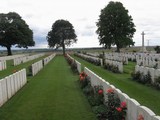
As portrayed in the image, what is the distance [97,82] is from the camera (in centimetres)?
1211

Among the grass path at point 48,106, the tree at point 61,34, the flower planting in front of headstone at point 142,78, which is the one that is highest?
the tree at point 61,34

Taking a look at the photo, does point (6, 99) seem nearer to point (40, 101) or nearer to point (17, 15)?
point (40, 101)

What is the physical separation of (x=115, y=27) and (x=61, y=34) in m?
30.8

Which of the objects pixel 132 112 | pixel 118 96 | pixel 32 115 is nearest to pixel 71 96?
pixel 32 115

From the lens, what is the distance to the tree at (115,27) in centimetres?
6512

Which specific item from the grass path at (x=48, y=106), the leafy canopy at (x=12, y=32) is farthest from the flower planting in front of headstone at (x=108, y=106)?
the leafy canopy at (x=12, y=32)

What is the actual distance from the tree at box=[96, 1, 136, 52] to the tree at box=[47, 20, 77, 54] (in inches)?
1103

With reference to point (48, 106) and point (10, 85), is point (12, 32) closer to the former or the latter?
point (10, 85)

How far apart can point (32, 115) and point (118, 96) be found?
9.09 feet

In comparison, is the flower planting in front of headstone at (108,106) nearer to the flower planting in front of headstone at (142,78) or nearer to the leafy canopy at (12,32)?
the flower planting in front of headstone at (142,78)

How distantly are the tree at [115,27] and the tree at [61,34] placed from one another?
28.0 metres

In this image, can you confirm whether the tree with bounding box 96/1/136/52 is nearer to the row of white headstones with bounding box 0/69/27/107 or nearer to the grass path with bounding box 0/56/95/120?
the row of white headstones with bounding box 0/69/27/107

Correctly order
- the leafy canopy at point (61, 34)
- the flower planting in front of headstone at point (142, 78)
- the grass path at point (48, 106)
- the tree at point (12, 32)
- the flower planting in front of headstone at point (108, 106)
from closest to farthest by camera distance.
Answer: the flower planting in front of headstone at point (108, 106) < the grass path at point (48, 106) < the flower planting in front of headstone at point (142, 78) < the tree at point (12, 32) < the leafy canopy at point (61, 34)

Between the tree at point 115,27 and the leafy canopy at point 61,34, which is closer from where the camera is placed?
the tree at point 115,27
